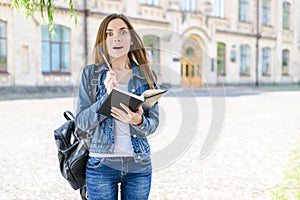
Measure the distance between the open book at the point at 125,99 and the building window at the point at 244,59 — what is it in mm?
30356

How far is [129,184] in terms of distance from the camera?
2.17 m

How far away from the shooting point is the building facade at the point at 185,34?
1956 cm

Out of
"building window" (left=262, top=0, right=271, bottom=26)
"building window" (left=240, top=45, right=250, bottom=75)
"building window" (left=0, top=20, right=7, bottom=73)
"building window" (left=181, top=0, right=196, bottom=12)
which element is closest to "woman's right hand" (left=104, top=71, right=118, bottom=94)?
"building window" (left=0, top=20, right=7, bottom=73)

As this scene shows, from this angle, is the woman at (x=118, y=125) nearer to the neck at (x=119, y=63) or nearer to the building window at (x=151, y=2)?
the neck at (x=119, y=63)

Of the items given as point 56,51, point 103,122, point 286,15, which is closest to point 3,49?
point 56,51

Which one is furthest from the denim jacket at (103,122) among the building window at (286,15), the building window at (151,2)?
the building window at (286,15)

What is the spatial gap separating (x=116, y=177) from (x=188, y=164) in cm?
369

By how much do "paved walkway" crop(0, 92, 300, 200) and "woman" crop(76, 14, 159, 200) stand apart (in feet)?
0.81

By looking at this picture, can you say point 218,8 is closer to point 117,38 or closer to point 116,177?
point 117,38

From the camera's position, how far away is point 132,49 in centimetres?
220

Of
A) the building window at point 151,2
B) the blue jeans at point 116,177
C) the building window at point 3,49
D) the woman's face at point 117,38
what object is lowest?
the blue jeans at point 116,177

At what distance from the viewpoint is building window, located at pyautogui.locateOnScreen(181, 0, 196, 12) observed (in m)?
27.2

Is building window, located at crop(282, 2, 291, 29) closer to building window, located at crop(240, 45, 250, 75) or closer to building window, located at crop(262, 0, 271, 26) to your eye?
building window, located at crop(262, 0, 271, 26)

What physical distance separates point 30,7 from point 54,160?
A: 296cm
